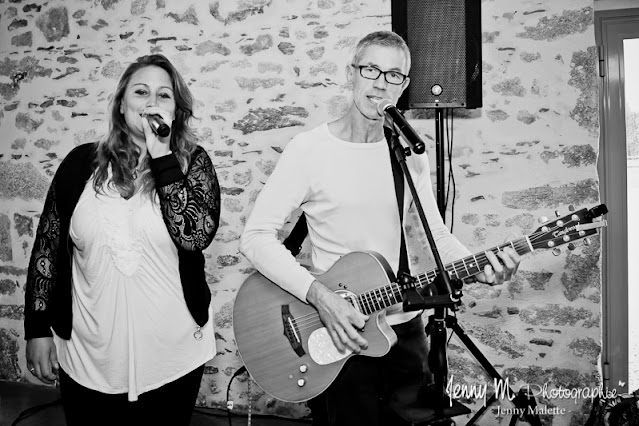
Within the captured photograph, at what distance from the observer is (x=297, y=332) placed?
80.4 inches

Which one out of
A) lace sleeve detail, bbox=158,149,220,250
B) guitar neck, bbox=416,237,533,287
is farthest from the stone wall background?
lace sleeve detail, bbox=158,149,220,250

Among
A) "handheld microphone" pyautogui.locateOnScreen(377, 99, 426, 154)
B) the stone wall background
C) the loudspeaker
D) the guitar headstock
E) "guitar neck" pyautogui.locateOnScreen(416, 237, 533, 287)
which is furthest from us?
the stone wall background

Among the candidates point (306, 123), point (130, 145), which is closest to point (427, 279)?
point (130, 145)

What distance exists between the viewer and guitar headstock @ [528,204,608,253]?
179cm

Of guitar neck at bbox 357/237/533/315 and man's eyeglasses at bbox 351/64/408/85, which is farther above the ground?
man's eyeglasses at bbox 351/64/408/85

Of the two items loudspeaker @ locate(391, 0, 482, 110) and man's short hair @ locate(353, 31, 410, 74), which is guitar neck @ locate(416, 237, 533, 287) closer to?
man's short hair @ locate(353, 31, 410, 74)

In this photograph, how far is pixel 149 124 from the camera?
1750 mm

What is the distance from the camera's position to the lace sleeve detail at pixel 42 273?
176 centimetres

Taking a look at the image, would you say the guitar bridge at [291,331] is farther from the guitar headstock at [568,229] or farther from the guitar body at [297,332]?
the guitar headstock at [568,229]

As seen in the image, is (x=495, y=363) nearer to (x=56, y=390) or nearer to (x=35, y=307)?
(x=35, y=307)

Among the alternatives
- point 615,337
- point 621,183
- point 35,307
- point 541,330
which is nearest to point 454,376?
point 541,330

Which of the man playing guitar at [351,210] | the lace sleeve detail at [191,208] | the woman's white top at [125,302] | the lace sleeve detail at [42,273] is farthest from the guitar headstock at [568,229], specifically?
the lace sleeve detail at [42,273]

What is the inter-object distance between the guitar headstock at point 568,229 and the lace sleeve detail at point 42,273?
1524mm

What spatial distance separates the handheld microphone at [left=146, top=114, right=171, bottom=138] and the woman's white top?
21cm
